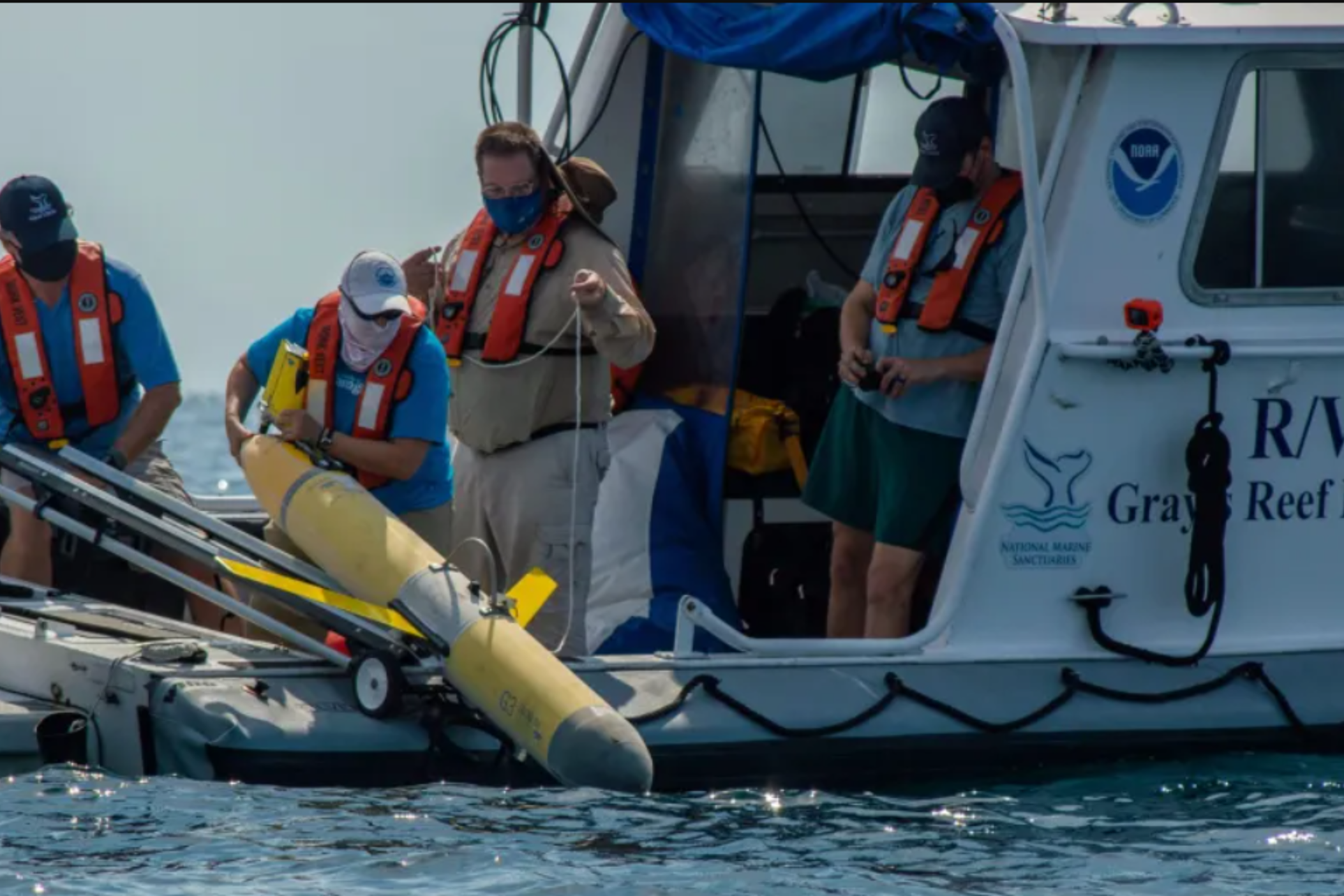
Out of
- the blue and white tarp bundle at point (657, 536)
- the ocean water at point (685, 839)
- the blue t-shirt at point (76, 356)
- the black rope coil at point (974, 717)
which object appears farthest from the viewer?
the blue and white tarp bundle at point (657, 536)

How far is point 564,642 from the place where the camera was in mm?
6883

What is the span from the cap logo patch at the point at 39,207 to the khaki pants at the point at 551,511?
147cm

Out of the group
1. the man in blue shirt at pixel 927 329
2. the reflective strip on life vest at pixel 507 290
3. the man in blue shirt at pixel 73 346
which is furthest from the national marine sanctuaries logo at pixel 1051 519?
the man in blue shirt at pixel 73 346

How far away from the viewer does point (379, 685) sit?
6391mm

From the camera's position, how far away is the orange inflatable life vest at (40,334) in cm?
732

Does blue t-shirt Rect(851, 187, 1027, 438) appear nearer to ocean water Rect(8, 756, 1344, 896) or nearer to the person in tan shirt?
the person in tan shirt

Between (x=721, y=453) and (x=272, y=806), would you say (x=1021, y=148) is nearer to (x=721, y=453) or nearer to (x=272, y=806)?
(x=721, y=453)

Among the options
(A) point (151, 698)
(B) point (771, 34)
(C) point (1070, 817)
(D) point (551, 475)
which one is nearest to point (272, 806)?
(A) point (151, 698)

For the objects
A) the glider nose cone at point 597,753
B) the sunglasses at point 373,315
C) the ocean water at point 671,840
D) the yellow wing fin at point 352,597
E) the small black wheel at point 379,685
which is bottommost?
the ocean water at point 671,840

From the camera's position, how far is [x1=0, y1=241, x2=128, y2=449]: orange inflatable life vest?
24.0 feet

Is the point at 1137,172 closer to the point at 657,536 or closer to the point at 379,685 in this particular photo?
the point at 657,536

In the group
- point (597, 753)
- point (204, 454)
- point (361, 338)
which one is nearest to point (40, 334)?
point (361, 338)

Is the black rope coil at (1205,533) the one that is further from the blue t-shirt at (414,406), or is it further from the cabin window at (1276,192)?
the blue t-shirt at (414,406)

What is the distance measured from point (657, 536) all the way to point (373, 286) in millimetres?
1444
